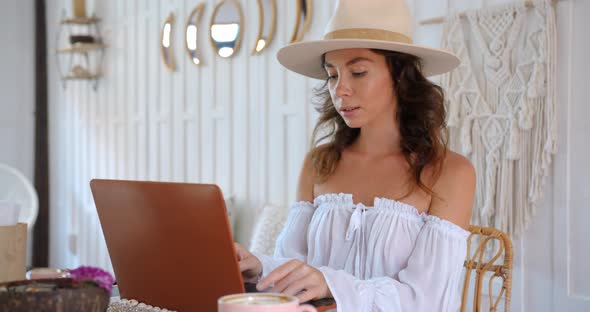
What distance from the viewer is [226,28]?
364 centimetres

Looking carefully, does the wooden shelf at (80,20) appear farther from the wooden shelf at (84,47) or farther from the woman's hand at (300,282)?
the woman's hand at (300,282)

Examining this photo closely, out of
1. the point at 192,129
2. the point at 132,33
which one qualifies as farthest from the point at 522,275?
the point at 132,33

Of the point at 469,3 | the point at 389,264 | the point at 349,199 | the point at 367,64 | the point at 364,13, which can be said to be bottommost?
the point at 389,264

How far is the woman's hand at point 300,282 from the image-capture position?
44.0 inches

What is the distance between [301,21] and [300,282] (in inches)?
88.9

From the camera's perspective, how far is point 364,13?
5.48 ft

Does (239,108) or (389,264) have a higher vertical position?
(239,108)

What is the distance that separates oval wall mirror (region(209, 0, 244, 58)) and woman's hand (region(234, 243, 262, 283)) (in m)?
2.39

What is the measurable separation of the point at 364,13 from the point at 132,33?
3.15 meters

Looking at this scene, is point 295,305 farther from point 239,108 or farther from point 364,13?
point 239,108

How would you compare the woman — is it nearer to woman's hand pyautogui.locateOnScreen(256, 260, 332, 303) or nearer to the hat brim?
the hat brim

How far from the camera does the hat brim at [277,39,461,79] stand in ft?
5.32

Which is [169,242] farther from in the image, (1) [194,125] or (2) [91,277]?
(1) [194,125]

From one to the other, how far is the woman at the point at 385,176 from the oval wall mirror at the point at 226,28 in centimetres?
176
